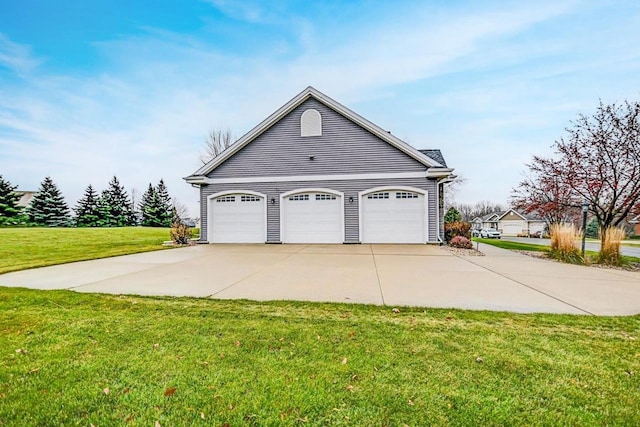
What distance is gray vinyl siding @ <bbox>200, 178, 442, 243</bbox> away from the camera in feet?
42.1

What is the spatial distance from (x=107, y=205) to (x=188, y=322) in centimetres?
4011

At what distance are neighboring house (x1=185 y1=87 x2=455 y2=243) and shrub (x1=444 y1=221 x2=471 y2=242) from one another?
2.14 feet

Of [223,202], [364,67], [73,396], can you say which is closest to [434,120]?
[364,67]

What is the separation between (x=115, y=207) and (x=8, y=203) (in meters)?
9.06

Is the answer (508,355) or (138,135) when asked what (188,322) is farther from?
(138,135)

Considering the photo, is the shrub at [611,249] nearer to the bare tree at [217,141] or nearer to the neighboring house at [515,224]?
the bare tree at [217,141]

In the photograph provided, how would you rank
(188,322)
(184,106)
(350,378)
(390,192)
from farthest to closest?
(184,106)
(390,192)
(188,322)
(350,378)

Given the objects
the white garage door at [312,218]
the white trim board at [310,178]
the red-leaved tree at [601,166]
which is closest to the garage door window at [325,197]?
the white garage door at [312,218]

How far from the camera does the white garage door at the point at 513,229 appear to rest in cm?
A: 5078

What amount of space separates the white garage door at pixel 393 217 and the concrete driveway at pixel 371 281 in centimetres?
415

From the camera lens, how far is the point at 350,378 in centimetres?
243

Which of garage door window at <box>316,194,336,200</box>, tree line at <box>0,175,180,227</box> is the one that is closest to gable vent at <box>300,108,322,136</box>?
garage door window at <box>316,194,336,200</box>

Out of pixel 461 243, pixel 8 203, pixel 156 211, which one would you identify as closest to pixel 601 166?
pixel 461 243

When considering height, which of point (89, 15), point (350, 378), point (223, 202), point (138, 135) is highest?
point (89, 15)
